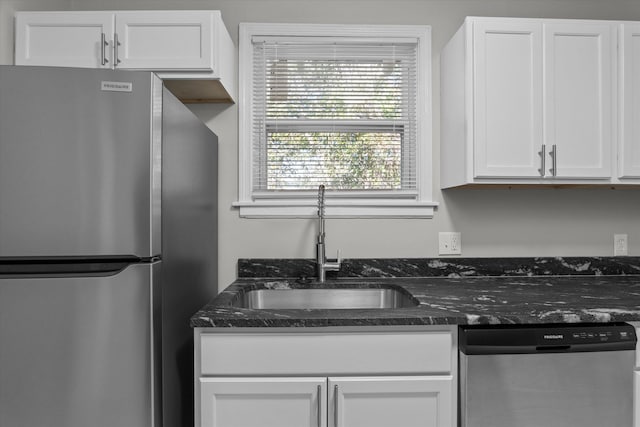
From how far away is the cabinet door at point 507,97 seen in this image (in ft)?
5.93

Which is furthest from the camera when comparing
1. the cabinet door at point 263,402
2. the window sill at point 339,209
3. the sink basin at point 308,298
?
the window sill at point 339,209

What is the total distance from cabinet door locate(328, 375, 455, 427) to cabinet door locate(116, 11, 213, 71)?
4.42 feet

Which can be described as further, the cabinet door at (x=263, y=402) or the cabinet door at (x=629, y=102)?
the cabinet door at (x=629, y=102)

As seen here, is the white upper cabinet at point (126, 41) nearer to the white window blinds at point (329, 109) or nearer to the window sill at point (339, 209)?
the white window blinds at point (329, 109)

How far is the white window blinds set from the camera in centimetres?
214

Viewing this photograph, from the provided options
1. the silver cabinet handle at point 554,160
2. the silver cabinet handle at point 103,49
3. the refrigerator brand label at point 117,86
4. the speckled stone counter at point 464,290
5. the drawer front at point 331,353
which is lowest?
the drawer front at point 331,353

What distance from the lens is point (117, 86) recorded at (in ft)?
4.00

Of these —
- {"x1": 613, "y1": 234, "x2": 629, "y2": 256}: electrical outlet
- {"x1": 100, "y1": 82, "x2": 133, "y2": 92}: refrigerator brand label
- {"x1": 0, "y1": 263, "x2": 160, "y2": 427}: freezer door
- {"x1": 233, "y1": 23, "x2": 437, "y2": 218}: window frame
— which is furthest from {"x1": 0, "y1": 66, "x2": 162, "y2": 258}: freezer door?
{"x1": 613, "y1": 234, "x2": 629, "y2": 256}: electrical outlet

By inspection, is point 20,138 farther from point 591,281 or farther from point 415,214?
point 591,281

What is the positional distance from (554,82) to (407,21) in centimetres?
78

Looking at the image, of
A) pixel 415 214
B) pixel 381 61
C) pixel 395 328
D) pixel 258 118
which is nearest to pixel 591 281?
pixel 415 214

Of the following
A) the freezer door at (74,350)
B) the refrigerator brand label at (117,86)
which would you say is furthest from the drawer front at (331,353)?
the refrigerator brand label at (117,86)

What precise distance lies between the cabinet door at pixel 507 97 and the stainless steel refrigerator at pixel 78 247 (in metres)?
1.31

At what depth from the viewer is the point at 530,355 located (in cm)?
134
